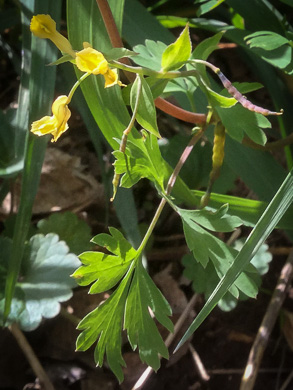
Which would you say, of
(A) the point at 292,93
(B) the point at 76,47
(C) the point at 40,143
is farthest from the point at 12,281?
(A) the point at 292,93

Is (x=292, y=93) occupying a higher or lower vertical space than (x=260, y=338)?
higher

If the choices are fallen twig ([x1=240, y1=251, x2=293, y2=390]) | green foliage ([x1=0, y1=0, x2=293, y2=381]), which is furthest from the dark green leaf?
fallen twig ([x1=240, y1=251, x2=293, y2=390])

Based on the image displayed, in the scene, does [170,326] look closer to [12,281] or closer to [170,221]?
[12,281]

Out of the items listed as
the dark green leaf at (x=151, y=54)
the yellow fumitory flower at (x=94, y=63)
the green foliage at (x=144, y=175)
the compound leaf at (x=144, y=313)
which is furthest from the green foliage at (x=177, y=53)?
the compound leaf at (x=144, y=313)

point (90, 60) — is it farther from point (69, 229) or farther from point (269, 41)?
point (69, 229)

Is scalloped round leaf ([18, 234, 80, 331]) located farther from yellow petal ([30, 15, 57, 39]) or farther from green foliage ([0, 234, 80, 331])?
yellow petal ([30, 15, 57, 39])

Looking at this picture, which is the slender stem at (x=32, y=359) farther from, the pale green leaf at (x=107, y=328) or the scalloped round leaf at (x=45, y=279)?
the pale green leaf at (x=107, y=328)
